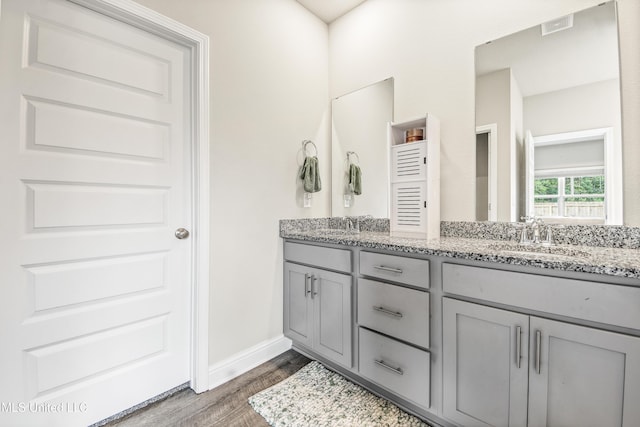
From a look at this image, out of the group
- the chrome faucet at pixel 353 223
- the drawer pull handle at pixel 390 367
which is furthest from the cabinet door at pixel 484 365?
the chrome faucet at pixel 353 223

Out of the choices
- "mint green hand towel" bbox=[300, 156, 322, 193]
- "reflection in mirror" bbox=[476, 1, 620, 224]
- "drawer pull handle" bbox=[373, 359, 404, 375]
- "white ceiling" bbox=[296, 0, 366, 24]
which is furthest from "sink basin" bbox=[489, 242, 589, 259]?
"white ceiling" bbox=[296, 0, 366, 24]

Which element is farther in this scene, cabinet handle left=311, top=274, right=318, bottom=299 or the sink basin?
cabinet handle left=311, top=274, right=318, bottom=299

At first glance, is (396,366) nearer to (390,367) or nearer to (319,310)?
(390,367)

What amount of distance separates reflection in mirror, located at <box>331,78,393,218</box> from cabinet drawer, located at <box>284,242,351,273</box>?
1.97 ft

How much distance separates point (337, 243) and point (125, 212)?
1.16 m

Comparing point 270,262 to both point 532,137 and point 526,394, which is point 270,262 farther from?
point 532,137

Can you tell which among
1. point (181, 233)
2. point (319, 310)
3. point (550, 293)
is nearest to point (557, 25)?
point (550, 293)

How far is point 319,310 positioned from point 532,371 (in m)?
1.12

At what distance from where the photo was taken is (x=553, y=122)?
61.9 inches

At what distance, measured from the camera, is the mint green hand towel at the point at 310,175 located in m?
2.23

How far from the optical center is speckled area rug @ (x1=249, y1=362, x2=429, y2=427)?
→ 144cm

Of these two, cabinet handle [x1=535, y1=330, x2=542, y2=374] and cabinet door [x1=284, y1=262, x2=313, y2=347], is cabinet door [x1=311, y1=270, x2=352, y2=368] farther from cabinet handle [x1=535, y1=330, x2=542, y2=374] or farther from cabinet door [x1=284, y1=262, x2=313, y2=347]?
cabinet handle [x1=535, y1=330, x2=542, y2=374]

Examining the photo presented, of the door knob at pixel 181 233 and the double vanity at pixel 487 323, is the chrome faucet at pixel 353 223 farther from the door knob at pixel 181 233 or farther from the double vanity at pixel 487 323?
the door knob at pixel 181 233

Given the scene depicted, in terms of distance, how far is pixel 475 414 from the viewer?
120 centimetres
